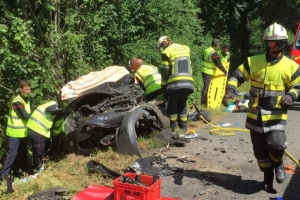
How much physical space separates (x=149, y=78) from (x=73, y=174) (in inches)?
118

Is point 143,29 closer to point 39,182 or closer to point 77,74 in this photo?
point 77,74

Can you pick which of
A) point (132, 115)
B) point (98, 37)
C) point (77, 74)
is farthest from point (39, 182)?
point (98, 37)

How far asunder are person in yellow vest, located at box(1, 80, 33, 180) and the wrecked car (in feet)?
2.41

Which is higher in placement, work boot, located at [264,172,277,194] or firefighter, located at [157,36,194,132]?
firefighter, located at [157,36,194,132]

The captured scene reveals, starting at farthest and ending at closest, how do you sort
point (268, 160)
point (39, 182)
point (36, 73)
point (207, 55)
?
1. point (207, 55)
2. point (36, 73)
3. point (39, 182)
4. point (268, 160)

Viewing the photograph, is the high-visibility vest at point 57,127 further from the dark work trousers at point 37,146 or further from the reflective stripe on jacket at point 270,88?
the reflective stripe on jacket at point 270,88

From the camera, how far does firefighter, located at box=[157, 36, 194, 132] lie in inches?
292

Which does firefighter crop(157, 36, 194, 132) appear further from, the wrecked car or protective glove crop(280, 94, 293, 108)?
protective glove crop(280, 94, 293, 108)

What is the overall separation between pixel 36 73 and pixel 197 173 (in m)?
4.08

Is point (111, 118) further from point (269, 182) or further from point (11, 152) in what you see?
point (269, 182)

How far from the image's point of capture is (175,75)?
743 centimetres

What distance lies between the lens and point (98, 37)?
32.1 ft

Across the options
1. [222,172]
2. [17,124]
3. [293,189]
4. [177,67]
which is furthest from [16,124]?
[293,189]

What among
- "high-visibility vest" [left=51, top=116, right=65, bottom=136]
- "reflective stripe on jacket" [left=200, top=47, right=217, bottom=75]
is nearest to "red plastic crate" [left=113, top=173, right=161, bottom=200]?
"high-visibility vest" [left=51, top=116, right=65, bottom=136]
